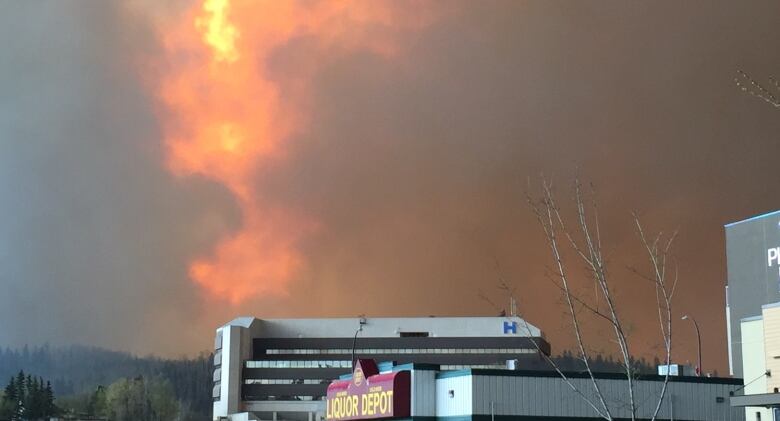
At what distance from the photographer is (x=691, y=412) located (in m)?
61.3


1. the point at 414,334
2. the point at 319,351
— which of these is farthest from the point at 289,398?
the point at 414,334

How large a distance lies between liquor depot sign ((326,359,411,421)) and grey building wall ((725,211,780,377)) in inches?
828

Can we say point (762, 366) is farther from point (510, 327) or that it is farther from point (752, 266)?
point (510, 327)

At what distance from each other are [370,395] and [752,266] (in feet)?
78.7

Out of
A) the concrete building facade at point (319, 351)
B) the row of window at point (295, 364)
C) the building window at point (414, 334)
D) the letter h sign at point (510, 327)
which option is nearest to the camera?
the concrete building facade at point (319, 351)

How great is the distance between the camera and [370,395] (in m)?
63.8

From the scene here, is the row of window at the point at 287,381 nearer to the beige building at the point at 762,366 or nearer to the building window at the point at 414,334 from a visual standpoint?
the building window at the point at 414,334

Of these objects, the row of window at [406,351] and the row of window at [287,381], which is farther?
the row of window at [406,351]

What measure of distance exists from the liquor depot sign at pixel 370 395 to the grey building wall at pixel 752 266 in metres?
21.0

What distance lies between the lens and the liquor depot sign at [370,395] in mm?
60219

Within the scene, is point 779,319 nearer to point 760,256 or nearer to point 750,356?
point 750,356

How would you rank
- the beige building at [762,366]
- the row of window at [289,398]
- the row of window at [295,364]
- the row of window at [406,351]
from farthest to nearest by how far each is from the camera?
1. the row of window at [406,351]
2. the row of window at [295,364]
3. the row of window at [289,398]
4. the beige building at [762,366]

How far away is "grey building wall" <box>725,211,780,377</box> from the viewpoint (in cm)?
6334

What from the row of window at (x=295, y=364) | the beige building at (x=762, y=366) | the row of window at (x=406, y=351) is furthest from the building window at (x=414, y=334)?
the beige building at (x=762, y=366)
